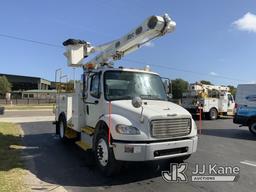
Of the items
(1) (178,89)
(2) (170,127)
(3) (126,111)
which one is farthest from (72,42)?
(1) (178,89)

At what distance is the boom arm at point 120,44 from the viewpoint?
782 centimetres

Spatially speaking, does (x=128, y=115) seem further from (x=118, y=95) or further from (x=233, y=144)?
(x=233, y=144)

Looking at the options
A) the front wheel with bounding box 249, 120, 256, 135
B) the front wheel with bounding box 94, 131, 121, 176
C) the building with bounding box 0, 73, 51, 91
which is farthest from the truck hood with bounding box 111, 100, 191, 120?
the building with bounding box 0, 73, 51, 91

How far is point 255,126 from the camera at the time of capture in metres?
14.6

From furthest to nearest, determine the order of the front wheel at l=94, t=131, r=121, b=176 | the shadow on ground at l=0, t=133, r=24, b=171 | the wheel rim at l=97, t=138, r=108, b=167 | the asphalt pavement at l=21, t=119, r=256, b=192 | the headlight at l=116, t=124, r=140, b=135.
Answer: the shadow on ground at l=0, t=133, r=24, b=171
the wheel rim at l=97, t=138, r=108, b=167
the front wheel at l=94, t=131, r=121, b=176
the headlight at l=116, t=124, r=140, b=135
the asphalt pavement at l=21, t=119, r=256, b=192

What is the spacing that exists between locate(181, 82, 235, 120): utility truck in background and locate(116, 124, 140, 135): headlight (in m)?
18.5

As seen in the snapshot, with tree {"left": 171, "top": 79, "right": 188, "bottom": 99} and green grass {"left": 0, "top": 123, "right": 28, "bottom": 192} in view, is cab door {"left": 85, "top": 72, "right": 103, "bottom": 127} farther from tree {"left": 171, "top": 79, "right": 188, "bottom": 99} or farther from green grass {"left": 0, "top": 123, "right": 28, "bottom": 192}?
tree {"left": 171, "top": 79, "right": 188, "bottom": 99}

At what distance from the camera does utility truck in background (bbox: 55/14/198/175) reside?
6.51m

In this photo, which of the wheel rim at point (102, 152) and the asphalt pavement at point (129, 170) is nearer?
the asphalt pavement at point (129, 170)

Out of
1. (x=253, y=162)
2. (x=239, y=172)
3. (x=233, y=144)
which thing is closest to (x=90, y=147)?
(x=239, y=172)

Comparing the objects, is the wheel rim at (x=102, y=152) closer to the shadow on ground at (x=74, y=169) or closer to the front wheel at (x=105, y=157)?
the front wheel at (x=105, y=157)

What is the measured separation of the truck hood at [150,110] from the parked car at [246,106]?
A: 8639mm

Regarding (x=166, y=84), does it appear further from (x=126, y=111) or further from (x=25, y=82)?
(x=25, y=82)

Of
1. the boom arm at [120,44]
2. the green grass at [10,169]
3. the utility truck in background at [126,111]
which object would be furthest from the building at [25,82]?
the utility truck in background at [126,111]
